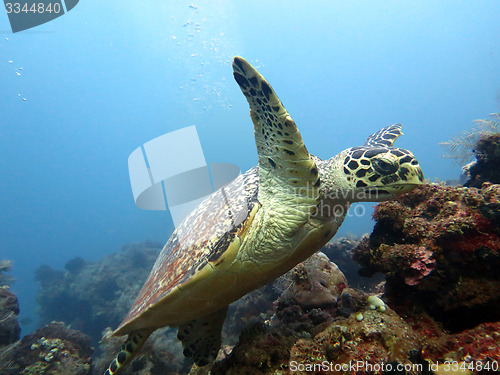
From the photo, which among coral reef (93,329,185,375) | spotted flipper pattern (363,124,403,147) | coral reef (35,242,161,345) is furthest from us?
coral reef (35,242,161,345)

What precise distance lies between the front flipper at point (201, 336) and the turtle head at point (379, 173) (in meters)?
2.26

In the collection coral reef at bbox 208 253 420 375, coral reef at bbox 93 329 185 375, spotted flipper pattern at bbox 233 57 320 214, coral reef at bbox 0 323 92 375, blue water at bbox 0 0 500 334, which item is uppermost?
blue water at bbox 0 0 500 334

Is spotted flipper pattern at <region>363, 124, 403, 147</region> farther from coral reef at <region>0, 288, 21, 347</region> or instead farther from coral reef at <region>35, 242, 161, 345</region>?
coral reef at <region>35, 242, 161, 345</region>

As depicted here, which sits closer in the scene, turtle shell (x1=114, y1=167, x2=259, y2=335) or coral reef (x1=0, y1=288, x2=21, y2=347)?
turtle shell (x1=114, y1=167, x2=259, y2=335)

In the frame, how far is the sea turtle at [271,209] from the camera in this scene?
1.90 metres

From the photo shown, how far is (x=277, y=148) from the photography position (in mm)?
1964

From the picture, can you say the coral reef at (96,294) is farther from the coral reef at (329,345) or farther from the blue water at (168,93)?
the blue water at (168,93)

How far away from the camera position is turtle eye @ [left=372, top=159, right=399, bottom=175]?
1914mm

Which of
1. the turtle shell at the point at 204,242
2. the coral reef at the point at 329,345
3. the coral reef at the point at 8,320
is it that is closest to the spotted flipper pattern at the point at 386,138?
the turtle shell at the point at 204,242

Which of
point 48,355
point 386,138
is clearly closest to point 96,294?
point 48,355

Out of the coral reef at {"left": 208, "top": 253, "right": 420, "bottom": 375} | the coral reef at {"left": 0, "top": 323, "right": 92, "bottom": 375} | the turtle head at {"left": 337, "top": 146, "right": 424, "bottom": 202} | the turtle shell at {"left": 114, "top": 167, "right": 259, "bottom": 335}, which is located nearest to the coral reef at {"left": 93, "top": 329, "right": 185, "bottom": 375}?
the coral reef at {"left": 0, "top": 323, "right": 92, "bottom": 375}

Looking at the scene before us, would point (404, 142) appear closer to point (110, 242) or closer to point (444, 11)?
point (444, 11)

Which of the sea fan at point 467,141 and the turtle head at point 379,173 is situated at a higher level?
the sea fan at point 467,141

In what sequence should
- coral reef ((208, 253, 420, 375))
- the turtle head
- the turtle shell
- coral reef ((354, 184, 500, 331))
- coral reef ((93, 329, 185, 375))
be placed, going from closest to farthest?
coral reef ((208, 253, 420, 375)) < coral reef ((354, 184, 500, 331)) < the turtle head < the turtle shell < coral reef ((93, 329, 185, 375))
